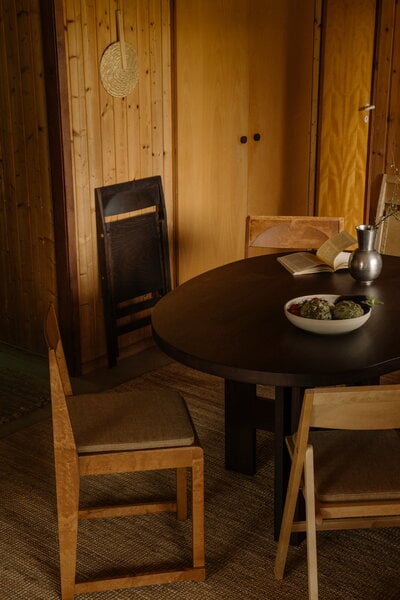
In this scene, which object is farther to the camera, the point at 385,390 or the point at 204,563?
the point at 204,563

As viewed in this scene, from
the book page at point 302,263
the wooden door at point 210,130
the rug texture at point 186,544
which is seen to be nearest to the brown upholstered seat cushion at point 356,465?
the rug texture at point 186,544

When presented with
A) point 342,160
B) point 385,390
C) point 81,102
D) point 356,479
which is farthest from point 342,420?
point 342,160

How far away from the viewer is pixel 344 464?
236cm

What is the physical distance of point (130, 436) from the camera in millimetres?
2428

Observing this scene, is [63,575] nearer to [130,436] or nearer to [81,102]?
[130,436]

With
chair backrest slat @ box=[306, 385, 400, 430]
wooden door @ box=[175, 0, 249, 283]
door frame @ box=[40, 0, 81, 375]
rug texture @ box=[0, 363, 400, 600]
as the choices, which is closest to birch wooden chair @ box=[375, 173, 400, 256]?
wooden door @ box=[175, 0, 249, 283]

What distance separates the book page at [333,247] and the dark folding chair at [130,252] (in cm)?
123

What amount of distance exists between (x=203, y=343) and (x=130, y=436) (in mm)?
357

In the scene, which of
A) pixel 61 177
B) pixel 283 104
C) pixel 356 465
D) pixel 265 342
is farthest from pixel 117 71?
pixel 356 465

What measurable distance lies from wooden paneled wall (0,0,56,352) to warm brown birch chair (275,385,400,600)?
213cm

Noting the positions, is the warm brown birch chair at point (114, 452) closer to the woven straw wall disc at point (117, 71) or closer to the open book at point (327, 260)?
the open book at point (327, 260)

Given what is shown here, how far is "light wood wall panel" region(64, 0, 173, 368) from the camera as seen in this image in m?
3.87

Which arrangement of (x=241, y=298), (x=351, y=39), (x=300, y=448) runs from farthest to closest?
1. (x=351, y=39)
2. (x=241, y=298)
3. (x=300, y=448)

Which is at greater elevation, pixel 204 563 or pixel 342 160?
pixel 342 160
